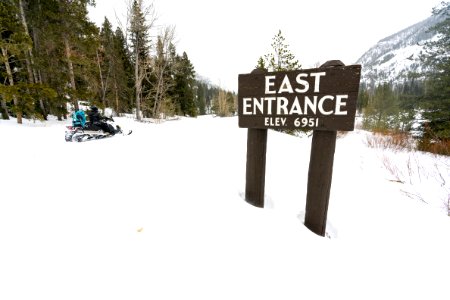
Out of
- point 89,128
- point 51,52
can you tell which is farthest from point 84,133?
point 51,52

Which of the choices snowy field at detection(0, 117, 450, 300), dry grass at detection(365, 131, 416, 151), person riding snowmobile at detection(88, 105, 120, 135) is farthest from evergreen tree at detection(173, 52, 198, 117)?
snowy field at detection(0, 117, 450, 300)

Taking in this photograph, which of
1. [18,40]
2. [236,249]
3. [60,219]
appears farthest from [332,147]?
[18,40]

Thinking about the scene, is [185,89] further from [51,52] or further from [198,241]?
[198,241]

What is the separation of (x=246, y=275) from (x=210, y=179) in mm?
1651

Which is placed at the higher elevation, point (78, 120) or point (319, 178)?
point (78, 120)

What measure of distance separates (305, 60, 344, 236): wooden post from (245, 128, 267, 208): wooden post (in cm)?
54

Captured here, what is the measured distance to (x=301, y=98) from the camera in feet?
6.53

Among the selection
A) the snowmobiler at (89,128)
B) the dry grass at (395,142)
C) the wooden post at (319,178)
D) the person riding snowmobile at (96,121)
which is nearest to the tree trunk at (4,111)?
the snowmobiler at (89,128)

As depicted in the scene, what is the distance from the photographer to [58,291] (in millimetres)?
1314

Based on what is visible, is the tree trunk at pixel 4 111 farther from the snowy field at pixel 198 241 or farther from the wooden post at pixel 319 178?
the wooden post at pixel 319 178

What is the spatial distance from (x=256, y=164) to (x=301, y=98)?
2.97 feet

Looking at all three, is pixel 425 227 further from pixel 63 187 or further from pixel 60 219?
pixel 63 187

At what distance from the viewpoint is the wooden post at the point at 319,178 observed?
6.57 ft

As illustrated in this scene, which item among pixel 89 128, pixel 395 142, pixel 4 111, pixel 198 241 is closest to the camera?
pixel 198 241
